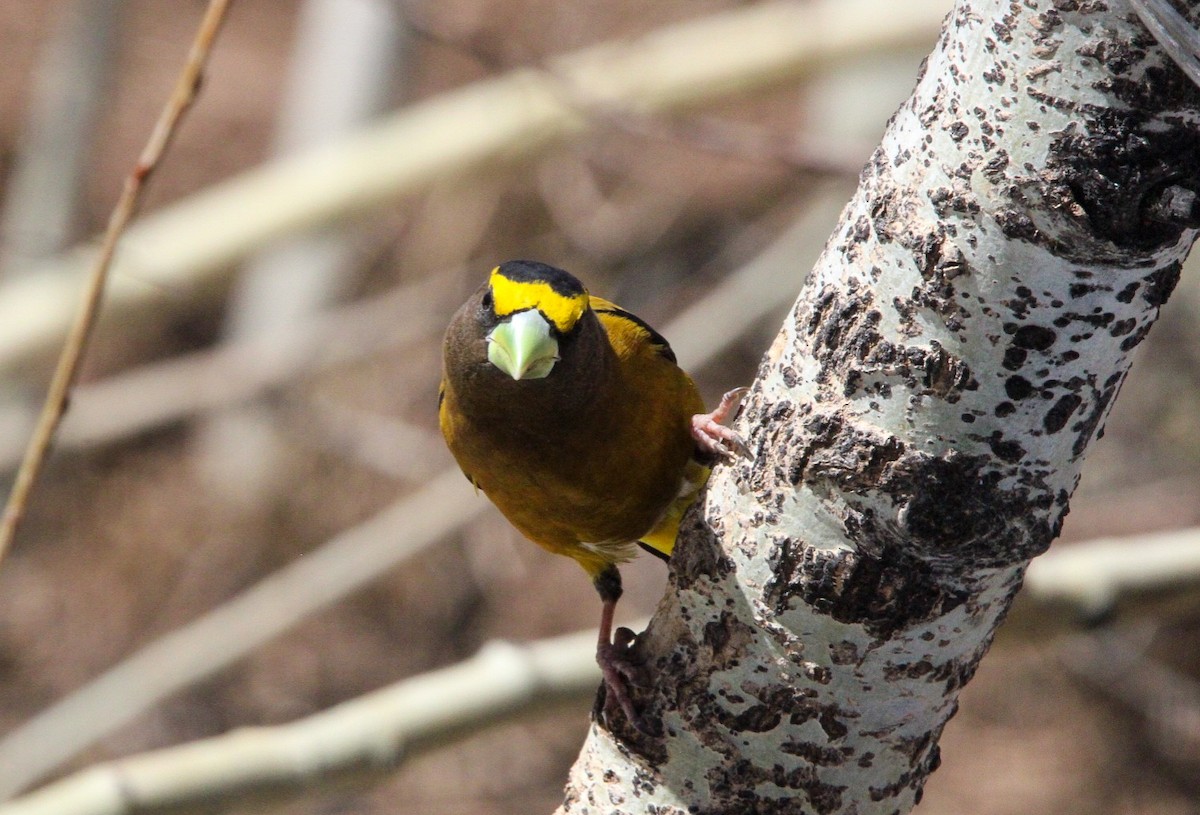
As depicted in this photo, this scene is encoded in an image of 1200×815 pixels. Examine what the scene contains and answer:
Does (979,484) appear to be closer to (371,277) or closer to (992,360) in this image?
(992,360)

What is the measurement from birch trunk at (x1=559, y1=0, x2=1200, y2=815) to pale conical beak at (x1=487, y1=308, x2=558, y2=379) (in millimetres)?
758

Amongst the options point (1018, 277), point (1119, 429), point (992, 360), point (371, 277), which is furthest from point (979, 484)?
point (371, 277)

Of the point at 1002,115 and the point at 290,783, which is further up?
the point at 1002,115

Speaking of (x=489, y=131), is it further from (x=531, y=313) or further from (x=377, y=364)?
(x=531, y=313)

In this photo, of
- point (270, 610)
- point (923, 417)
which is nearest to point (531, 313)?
point (923, 417)

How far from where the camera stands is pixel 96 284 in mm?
2160

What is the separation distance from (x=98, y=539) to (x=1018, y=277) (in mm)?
10046

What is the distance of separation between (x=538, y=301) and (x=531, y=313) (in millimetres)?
34

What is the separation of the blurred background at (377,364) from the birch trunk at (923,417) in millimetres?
4637

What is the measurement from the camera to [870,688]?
1937mm

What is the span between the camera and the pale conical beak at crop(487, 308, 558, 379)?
9.15ft

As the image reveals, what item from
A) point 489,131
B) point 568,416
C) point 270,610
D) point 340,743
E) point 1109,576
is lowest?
point 270,610

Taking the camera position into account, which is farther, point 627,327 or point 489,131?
point 489,131

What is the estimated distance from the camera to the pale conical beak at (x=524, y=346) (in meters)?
2.79
